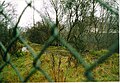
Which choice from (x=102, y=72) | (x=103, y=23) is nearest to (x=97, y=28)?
(x=103, y=23)

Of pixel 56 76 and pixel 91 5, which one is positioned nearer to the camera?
pixel 56 76

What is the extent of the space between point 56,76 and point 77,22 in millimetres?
14228

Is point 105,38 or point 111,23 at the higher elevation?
point 111,23

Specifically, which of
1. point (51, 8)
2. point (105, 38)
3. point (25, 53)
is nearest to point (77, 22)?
point (51, 8)

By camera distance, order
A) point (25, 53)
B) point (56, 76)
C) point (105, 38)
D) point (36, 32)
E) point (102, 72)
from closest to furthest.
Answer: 1. point (56, 76)
2. point (102, 72)
3. point (25, 53)
4. point (36, 32)
5. point (105, 38)

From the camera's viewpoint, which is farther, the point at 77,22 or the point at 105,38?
the point at 105,38

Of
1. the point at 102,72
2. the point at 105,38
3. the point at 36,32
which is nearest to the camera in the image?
the point at 102,72

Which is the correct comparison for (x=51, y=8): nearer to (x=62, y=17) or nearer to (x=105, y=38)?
(x=62, y=17)

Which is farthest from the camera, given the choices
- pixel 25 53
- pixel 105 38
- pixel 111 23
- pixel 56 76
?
pixel 105 38

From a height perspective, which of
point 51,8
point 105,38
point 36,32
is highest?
point 51,8

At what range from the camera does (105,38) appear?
20344 mm

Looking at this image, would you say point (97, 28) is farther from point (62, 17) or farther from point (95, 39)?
point (62, 17)

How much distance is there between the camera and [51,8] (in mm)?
18656

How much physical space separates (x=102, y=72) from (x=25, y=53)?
11.7 ft
